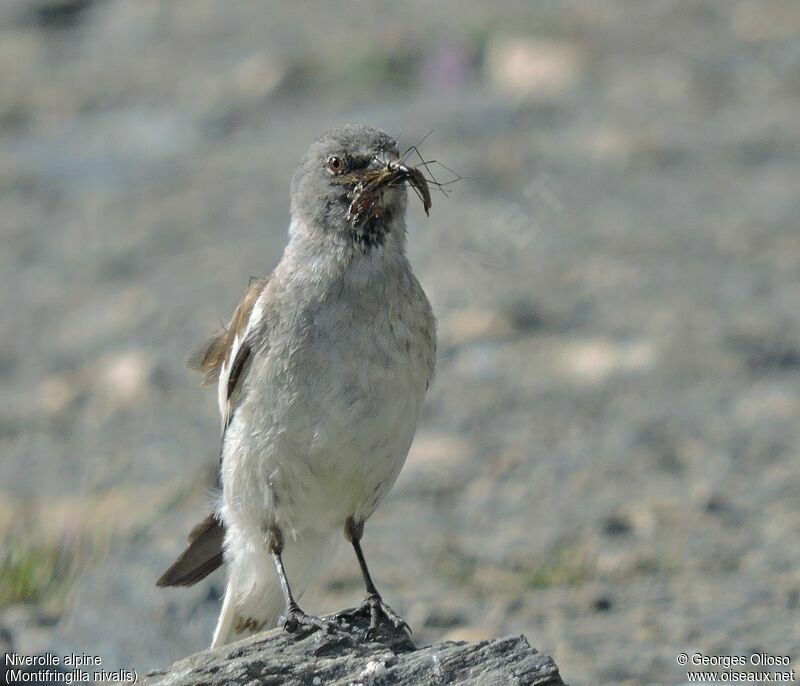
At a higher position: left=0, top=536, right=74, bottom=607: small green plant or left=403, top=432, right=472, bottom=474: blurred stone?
left=403, top=432, right=472, bottom=474: blurred stone

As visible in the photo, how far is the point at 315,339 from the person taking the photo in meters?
5.63

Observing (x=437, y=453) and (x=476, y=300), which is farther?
(x=476, y=300)

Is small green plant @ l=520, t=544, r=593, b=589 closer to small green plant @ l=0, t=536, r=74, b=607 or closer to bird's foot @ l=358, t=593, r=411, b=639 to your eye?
bird's foot @ l=358, t=593, r=411, b=639

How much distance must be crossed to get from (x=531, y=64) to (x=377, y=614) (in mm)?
9255

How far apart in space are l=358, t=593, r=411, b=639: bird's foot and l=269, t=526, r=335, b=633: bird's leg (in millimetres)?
221

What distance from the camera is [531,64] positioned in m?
14.0

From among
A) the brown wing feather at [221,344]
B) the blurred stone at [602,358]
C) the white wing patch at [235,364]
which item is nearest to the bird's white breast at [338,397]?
the white wing patch at [235,364]

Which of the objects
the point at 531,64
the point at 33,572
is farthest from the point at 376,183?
the point at 531,64

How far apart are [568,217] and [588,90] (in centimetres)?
248

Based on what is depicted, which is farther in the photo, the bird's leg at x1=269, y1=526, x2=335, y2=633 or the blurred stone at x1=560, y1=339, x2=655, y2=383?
the blurred stone at x1=560, y1=339, x2=655, y2=383

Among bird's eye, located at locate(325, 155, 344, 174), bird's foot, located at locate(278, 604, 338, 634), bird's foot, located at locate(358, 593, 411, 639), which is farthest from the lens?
bird's eye, located at locate(325, 155, 344, 174)

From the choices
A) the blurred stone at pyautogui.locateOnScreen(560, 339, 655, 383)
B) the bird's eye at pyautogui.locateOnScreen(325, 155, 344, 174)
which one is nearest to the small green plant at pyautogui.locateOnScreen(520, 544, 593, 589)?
the blurred stone at pyautogui.locateOnScreen(560, 339, 655, 383)

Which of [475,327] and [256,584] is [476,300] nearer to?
[475,327]

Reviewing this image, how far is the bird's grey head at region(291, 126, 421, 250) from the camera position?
5.74 metres
